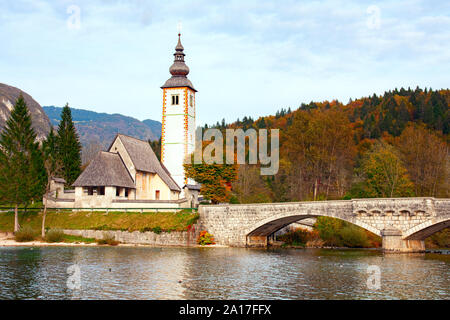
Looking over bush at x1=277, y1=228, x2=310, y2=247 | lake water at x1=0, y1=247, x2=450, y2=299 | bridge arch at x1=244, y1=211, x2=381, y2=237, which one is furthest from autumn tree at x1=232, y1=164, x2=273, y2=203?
lake water at x1=0, y1=247, x2=450, y2=299

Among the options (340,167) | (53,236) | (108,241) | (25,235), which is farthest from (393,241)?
(25,235)

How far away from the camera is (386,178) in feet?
222

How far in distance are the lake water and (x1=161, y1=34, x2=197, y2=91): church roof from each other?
32.7m

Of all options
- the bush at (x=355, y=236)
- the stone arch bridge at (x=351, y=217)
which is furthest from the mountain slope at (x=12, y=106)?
the bush at (x=355, y=236)

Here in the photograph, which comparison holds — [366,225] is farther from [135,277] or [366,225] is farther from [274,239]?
[135,277]

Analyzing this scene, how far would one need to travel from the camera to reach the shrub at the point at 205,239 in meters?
53.2

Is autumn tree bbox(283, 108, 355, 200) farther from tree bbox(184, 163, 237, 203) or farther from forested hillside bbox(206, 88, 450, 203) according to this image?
tree bbox(184, 163, 237, 203)

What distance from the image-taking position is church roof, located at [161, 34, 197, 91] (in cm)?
7150

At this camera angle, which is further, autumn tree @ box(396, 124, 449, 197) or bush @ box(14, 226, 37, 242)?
autumn tree @ box(396, 124, 449, 197)

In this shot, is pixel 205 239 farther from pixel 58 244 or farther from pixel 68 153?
pixel 68 153

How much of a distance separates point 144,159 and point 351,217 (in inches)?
1187

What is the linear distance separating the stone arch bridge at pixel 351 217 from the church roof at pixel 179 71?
23.0 metres

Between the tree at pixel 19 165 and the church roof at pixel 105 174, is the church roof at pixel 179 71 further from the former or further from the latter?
the tree at pixel 19 165
